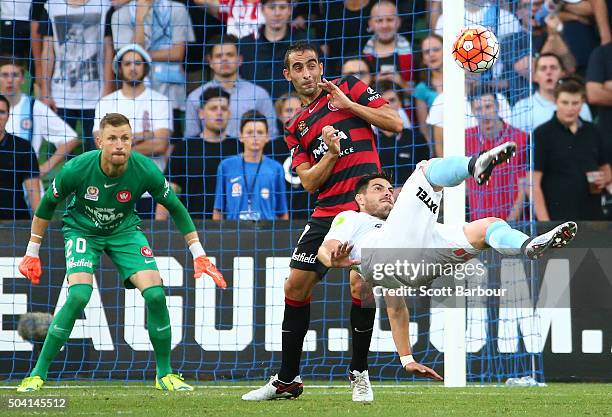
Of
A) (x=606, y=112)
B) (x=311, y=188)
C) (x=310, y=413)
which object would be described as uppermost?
(x=606, y=112)


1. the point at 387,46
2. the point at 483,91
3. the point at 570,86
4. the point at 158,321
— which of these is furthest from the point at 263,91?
the point at 158,321

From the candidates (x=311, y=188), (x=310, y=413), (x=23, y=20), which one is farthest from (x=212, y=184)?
(x=310, y=413)

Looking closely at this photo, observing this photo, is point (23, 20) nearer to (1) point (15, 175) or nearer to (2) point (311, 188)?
(1) point (15, 175)

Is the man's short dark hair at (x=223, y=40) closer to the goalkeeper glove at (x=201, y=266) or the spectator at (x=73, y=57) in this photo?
the spectator at (x=73, y=57)

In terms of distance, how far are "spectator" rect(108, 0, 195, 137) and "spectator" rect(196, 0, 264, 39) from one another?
1.13 feet

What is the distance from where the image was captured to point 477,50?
26.4 ft

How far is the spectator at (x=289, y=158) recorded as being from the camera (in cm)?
1166

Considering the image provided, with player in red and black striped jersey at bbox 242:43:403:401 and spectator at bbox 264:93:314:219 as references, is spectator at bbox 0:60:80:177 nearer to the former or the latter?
spectator at bbox 264:93:314:219

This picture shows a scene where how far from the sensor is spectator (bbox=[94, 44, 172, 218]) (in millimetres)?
11891

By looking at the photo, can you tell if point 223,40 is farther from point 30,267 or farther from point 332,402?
point 332,402

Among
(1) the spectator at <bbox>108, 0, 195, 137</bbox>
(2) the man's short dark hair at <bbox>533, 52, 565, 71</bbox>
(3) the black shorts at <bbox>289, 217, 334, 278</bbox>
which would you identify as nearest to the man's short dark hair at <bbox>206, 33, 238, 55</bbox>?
(1) the spectator at <bbox>108, 0, 195, 137</bbox>

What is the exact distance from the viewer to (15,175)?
11.5m

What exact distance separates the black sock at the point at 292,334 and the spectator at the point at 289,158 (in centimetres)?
360

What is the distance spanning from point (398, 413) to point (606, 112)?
A: 6816mm
